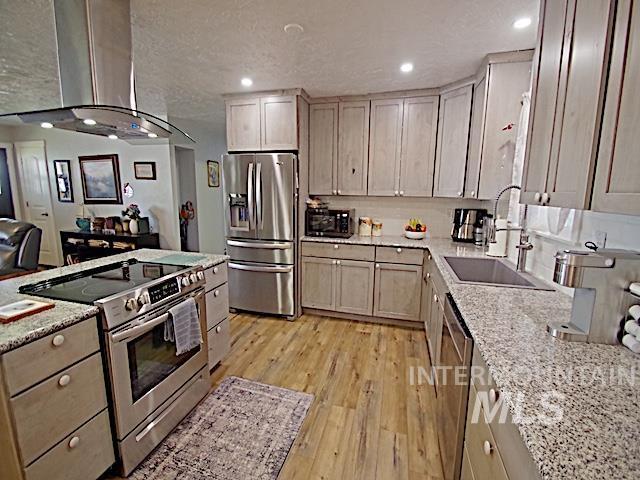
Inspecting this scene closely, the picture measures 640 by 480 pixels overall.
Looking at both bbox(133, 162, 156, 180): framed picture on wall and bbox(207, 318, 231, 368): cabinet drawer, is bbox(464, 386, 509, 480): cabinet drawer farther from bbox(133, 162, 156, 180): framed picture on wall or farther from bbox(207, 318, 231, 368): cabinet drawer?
bbox(133, 162, 156, 180): framed picture on wall

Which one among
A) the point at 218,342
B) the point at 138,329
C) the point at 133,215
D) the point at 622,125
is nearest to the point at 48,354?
the point at 138,329

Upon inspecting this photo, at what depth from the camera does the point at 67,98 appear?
1.64 metres

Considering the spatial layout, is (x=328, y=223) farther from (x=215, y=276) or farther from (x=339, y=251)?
(x=215, y=276)

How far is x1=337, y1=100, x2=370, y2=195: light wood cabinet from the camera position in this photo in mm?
3381

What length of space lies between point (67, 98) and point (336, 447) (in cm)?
250

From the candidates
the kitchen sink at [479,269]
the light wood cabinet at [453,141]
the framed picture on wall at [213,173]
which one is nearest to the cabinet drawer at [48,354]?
the kitchen sink at [479,269]

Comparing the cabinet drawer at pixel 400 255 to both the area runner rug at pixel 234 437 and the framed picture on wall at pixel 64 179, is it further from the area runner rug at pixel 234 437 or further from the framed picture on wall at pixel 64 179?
the framed picture on wall at pixel 64 179

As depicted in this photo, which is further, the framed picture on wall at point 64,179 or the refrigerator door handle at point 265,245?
the framed picture on wall at point 64,179

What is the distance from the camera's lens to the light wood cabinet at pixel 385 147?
10.8 ft

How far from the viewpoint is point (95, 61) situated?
63.0 inches

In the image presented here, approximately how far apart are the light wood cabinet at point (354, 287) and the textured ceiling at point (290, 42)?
1897mm

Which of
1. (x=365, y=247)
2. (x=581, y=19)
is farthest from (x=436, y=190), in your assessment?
(x=581, y=19)

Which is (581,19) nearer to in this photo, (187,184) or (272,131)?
(272,131)

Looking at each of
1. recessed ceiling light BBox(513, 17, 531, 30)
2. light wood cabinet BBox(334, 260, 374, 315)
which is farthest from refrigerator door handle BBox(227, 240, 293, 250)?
recessed ceiling light BBox(513, 17, 531, 30)
